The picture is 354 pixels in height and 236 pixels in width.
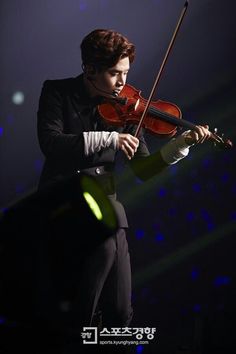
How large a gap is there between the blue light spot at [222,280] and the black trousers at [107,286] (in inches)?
20.6

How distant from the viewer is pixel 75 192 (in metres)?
0.58

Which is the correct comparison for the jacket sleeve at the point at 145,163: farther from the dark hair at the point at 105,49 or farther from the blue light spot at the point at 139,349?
the blue light spot at the point at 139,349

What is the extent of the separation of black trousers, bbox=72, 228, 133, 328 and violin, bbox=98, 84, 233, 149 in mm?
369

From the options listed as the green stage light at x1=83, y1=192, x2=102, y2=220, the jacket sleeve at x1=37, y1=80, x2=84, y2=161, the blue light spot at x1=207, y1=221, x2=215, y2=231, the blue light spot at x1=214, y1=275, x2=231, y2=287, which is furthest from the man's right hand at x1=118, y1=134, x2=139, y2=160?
the green stage light at x1=83, y1=192, x2=102, y2=220

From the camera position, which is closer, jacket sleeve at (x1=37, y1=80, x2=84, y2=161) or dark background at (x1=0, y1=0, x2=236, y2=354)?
jacket sleeve at (x1=37, y1=80, x2=84, y2=161)

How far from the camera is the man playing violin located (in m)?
1.62

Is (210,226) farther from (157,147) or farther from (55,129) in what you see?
(55,129)

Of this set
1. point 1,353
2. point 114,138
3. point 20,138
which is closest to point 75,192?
point 1,353

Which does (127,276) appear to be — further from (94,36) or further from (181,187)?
(94,36)

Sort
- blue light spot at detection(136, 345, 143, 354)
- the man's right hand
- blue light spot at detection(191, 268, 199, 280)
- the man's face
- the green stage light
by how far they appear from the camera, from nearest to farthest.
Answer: the green stage light, the man's right hand, the man's face, blue light spot at detection(136, 345, 143, 354), blue light spot at detection(191, 268, 199, 280)

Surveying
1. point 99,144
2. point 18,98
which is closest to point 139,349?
point 99,144

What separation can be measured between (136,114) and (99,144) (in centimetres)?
16

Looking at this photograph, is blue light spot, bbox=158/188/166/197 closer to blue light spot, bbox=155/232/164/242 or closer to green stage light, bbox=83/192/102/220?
blue light spot, bbox=155/232/164/242

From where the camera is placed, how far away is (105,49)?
5.73 feet
